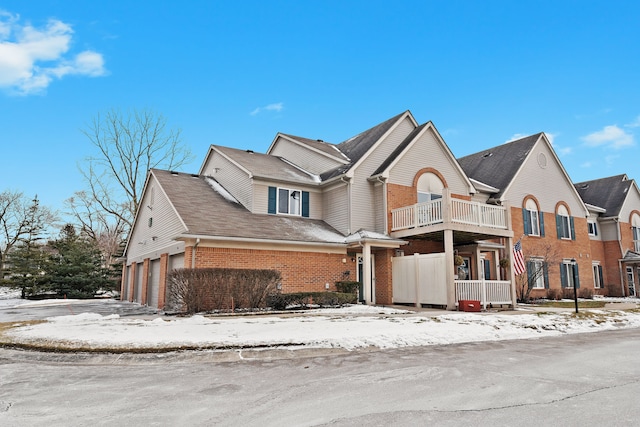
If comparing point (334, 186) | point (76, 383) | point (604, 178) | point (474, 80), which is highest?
point (474, 80)

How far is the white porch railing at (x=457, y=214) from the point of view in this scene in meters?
18.2

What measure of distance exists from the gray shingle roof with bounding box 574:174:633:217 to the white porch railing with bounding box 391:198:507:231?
66.4 feet

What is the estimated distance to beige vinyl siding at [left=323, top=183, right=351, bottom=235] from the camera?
816 inches

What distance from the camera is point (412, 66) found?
2534 cm

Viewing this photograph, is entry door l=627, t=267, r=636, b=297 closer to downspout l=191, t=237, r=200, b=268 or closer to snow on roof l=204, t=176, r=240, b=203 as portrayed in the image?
snow on roof l=204, t=176, r=240, b=203

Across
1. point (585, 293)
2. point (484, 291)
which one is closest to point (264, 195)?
point (484, 291)

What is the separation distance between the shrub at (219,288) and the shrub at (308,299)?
15.1 inches

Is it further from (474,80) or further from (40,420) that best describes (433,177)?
(40,420)

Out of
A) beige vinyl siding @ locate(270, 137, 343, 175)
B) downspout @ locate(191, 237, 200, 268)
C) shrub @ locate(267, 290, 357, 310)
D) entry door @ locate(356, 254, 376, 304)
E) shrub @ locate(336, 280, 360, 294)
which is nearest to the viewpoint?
shrub @ locate(267, 290, 357, 310)

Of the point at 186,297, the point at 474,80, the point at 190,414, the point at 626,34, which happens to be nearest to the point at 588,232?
the point at 474,80

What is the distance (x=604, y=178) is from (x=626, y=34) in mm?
22461

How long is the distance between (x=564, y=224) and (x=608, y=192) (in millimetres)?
9202

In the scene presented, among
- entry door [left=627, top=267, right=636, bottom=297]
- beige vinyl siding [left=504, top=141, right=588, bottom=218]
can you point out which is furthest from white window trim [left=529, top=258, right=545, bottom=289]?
entry door [left=627, top=267, right=636, bottom=297]

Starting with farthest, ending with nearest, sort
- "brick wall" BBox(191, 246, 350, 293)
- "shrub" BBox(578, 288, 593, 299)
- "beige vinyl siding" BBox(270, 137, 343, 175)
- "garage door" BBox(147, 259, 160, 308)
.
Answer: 1. "shrub" BBox(578, 288, 593, 299)
2. "beige vinyl siding" BBox(270, 137, 343, 175)
3. "garage door" BBox(147, 259, 160, 308)
4. "brick wall" BBox(191, 246, 350, 293)
